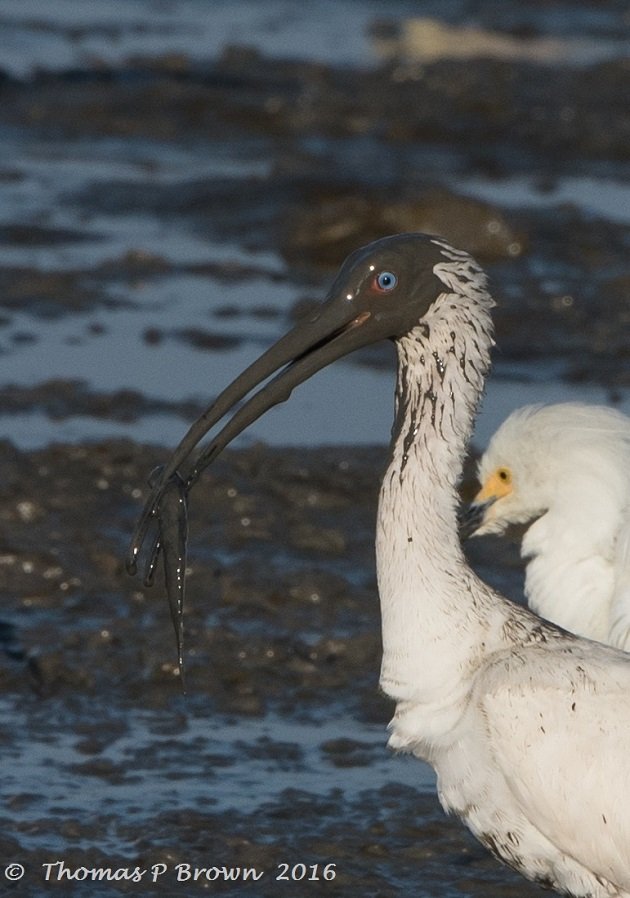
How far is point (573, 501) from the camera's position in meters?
7.14

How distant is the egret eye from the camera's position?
532cm

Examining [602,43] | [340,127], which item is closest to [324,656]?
[340,127]

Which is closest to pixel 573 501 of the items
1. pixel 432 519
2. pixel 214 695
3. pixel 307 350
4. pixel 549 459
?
pixel 549 459

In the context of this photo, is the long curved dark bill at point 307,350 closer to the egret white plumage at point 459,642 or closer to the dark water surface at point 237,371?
the egret white plumage at point 459,642

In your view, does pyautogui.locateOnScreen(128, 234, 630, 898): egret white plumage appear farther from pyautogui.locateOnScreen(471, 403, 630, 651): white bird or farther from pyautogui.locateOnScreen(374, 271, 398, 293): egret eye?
pyautogui.locateOnScreen(471, 403, 630, 651): white bird

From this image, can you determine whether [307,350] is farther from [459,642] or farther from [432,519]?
[459,642]

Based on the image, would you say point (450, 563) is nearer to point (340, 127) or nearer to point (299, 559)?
point (299, 559)

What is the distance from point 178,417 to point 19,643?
104 inches

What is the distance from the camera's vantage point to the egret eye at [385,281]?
5.32 metres

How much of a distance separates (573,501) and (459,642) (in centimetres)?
190

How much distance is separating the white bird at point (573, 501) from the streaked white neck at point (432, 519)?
1.55 m

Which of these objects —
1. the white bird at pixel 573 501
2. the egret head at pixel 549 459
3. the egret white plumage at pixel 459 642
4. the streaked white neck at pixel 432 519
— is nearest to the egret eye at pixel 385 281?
the egret white plumage at pixel 459 642

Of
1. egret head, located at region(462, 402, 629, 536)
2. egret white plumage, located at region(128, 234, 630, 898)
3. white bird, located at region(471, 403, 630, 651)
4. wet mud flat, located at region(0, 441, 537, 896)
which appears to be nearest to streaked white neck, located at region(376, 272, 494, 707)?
egret white plumage, located at region(128, 234, 630, 898)

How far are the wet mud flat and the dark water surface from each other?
1 centimetres
